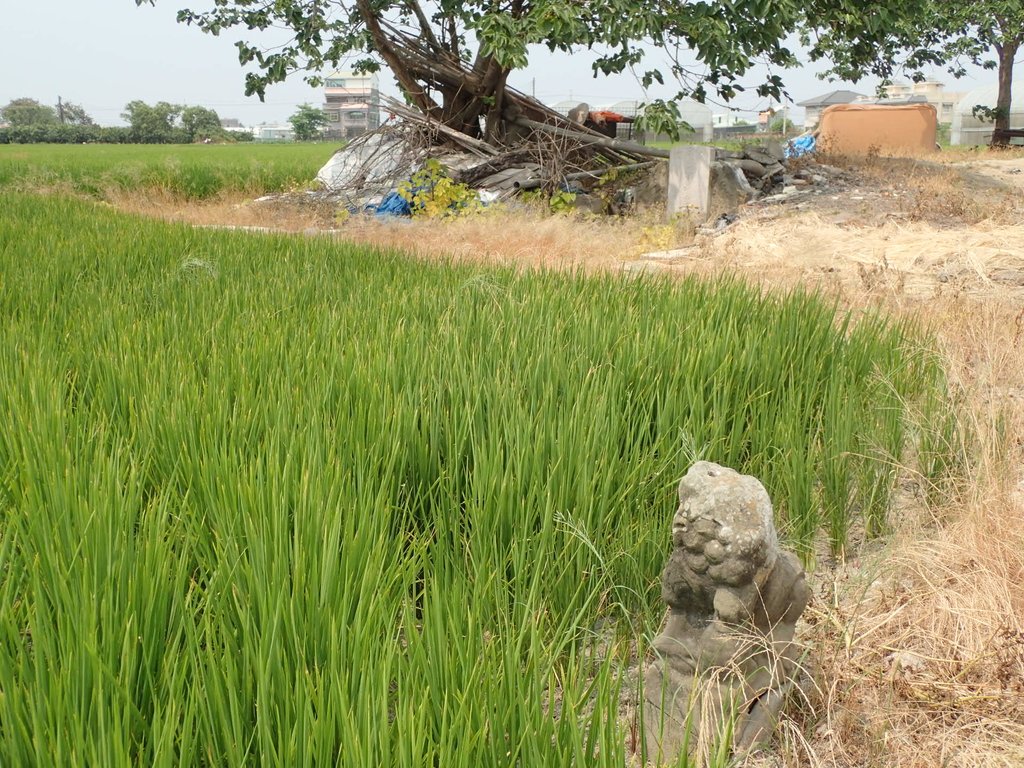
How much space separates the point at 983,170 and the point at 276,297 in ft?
45.5

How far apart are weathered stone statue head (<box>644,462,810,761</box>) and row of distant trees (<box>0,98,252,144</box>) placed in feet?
184

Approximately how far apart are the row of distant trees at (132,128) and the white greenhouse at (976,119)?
4131cm

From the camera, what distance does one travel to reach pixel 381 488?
180 centimetres

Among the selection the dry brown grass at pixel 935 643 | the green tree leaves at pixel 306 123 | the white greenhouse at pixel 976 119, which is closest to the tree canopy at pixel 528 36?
the dry brown grass at pixel 935 643

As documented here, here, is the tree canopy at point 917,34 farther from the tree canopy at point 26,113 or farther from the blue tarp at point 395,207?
the tree canopy at point 26,113

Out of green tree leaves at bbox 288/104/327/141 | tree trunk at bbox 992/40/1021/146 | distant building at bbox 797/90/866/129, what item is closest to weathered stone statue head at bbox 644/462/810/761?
tree trunk at bbox 992/40/1021/146

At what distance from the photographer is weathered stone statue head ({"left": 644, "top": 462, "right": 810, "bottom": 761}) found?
1518 mm

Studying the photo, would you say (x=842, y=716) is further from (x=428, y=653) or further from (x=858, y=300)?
(x=858, y=300)

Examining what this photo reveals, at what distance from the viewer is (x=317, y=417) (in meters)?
2.18

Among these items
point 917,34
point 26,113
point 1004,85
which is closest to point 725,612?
point 917,34

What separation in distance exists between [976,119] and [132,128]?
49.9m

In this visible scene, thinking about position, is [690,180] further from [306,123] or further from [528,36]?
[306,123]

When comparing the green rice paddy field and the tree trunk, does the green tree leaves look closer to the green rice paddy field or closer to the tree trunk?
the tree trunk

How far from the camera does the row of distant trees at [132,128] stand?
51812mm
